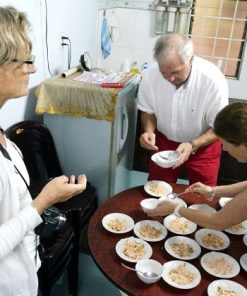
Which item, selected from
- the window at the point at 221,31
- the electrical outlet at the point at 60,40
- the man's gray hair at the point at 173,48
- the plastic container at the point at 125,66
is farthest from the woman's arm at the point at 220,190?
the window at the point at 221,31

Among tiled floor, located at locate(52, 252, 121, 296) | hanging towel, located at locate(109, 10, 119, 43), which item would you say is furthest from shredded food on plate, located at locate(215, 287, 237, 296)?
hanging towel, located at locate(109, 10, 119, 43)

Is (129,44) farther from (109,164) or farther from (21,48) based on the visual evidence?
(21,48)

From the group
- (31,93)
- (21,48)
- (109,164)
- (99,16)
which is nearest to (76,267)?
(109,164)

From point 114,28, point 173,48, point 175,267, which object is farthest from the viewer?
point 114,28

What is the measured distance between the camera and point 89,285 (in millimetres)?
2234

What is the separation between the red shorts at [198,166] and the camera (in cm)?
229

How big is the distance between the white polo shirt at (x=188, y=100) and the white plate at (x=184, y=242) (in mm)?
931

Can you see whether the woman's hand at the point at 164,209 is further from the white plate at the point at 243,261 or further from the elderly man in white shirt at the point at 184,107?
the elderly man in white shirt at the point at 184,107

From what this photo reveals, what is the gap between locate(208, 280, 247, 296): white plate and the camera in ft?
4.05

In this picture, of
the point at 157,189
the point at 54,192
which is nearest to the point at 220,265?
the point at 157,189

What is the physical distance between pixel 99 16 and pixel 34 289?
2.92 m

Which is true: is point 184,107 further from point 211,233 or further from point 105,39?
point 105,39

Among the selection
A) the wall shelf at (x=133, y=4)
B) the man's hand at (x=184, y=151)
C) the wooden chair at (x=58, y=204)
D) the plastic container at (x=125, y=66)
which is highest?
the wall shelf at (x=133, y=4)

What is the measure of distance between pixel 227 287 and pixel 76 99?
157cm
